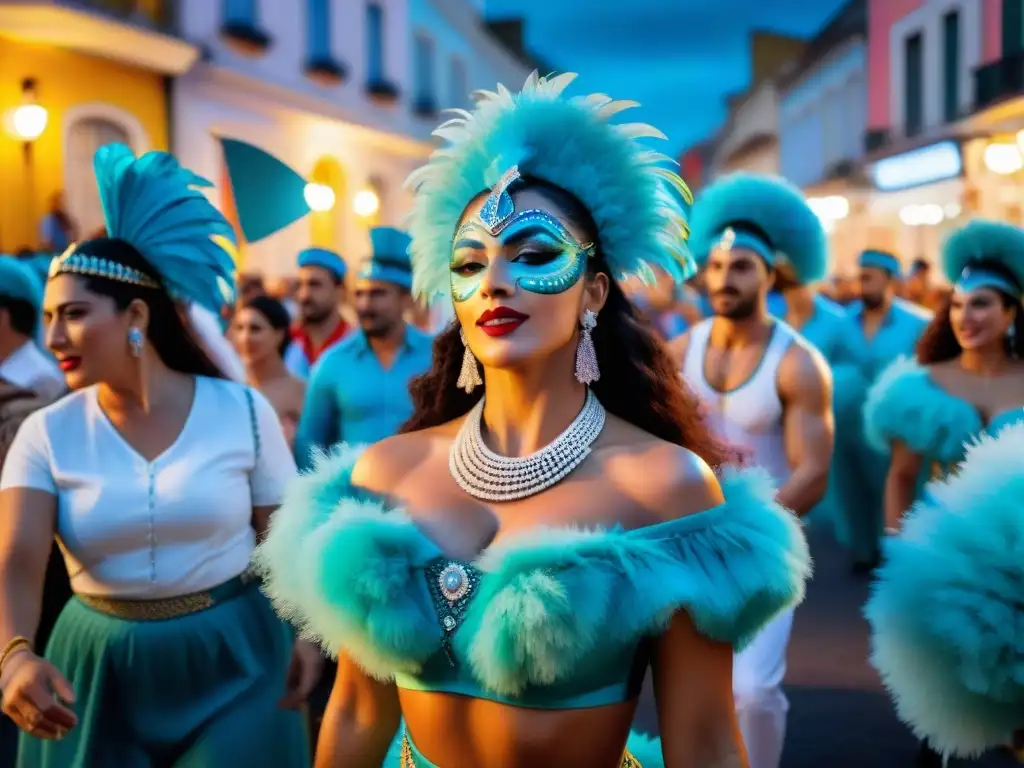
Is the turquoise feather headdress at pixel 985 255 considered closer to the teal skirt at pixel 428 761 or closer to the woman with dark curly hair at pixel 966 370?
the woman with dark curly hair at pixel 966 370

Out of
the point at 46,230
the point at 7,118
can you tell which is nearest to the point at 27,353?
the point at 46,230

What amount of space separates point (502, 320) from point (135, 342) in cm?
165

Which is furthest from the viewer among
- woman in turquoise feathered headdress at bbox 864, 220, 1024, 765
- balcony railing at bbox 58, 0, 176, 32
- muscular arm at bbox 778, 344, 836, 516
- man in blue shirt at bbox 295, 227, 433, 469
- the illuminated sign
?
the illuminated sign

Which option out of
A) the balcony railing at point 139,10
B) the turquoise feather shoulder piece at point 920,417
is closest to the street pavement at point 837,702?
the turquoise feather shoulder piece at point 920,417

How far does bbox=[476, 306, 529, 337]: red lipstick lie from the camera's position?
247 cm

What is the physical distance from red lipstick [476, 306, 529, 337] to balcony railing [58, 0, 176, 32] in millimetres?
14444

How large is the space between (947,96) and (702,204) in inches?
866

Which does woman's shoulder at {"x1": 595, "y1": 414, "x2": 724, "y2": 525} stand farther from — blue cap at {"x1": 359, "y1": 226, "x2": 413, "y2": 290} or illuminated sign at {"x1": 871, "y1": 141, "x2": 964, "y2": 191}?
illuminated sign at {"x1": 871, "y1": 141, "x2": 964, "y2": 191}

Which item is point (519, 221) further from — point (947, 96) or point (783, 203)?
point (947, 96)

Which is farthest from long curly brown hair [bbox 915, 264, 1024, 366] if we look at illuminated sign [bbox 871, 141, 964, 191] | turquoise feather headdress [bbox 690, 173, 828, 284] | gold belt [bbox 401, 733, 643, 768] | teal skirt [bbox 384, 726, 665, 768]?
illuminated sign [bbox 871, 141, 964, 191]

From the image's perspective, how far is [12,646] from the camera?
315 cm

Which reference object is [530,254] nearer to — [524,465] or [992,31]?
[524,465]

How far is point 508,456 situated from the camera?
100 inches

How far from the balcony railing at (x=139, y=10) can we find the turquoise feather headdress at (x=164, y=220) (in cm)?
1264
